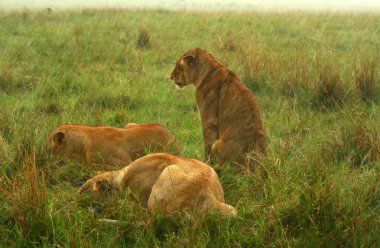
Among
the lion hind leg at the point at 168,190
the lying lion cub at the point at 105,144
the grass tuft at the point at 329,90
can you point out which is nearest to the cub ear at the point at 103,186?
the lion hind leg at the point at 168,190

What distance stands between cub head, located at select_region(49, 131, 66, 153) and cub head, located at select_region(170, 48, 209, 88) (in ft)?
5.64

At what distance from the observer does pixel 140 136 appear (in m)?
5.32

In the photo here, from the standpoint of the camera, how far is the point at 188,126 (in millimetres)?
6750

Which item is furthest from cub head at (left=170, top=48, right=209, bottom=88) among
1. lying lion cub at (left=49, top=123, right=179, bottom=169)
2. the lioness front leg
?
lying lion cub at (left=49, top=123, right=179, bottom=169)

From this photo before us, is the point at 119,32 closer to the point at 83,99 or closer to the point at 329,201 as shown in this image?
the point at 83,99

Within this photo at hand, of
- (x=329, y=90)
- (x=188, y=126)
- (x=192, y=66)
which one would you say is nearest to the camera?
(x=192, y=66)

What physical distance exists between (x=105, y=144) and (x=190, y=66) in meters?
1.52

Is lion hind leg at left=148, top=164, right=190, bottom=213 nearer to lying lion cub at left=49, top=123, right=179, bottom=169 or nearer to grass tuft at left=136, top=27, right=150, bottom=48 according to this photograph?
lying lion cub at left=49, top=123, right=179, bottom=169

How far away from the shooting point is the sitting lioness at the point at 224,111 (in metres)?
5.08

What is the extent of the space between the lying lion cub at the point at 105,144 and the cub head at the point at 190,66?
1.10 metres

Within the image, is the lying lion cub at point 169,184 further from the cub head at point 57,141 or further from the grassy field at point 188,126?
the cub head at point 57,141

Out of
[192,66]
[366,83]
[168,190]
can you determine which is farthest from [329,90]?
[168,190]

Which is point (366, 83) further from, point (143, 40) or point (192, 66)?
point (143, 40)

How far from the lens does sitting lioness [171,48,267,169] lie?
508 centimetres
